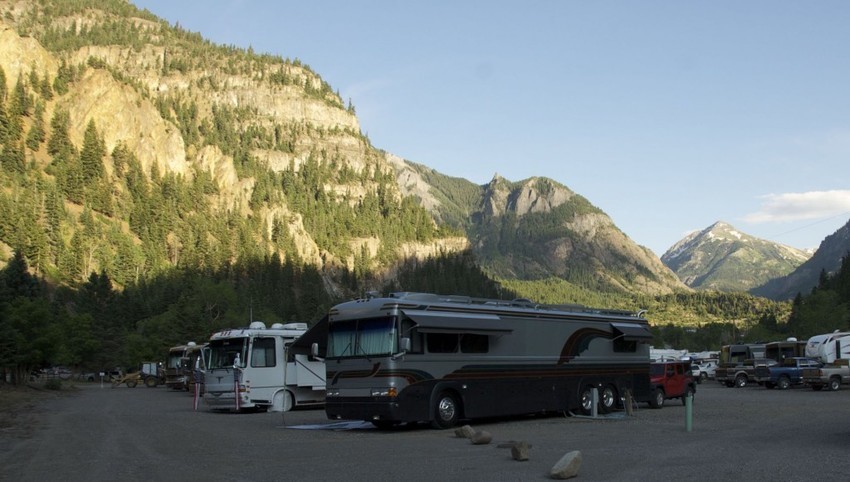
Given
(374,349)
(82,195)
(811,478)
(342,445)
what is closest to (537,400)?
(374,349)

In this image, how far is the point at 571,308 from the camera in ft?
93.1

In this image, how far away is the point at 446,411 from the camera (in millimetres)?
23281

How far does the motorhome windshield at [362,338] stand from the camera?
73.8ft

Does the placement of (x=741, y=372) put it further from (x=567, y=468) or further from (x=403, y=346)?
(x=567, y=468)

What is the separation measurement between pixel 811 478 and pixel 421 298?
12628 mm

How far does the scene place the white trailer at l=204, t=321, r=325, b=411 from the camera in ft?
104

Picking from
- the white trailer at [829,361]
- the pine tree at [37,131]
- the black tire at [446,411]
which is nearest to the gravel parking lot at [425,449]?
the black tire at [446,411]

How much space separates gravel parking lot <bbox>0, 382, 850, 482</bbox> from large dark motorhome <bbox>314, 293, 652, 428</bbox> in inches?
31.4

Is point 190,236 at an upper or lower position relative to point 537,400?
upper

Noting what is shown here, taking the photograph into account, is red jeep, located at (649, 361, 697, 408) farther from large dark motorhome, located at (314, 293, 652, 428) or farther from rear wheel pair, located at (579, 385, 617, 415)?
large dark motorhome, located at (314, 293, 652, 428)

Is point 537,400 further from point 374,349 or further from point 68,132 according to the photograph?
point 68,132

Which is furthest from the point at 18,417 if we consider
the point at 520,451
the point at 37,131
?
the point at 37,131

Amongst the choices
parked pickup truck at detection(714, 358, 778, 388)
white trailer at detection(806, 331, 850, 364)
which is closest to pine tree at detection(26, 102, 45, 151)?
parked pickup truck at detection(714, 358, 778, 388)

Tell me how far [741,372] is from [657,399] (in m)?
26.8
